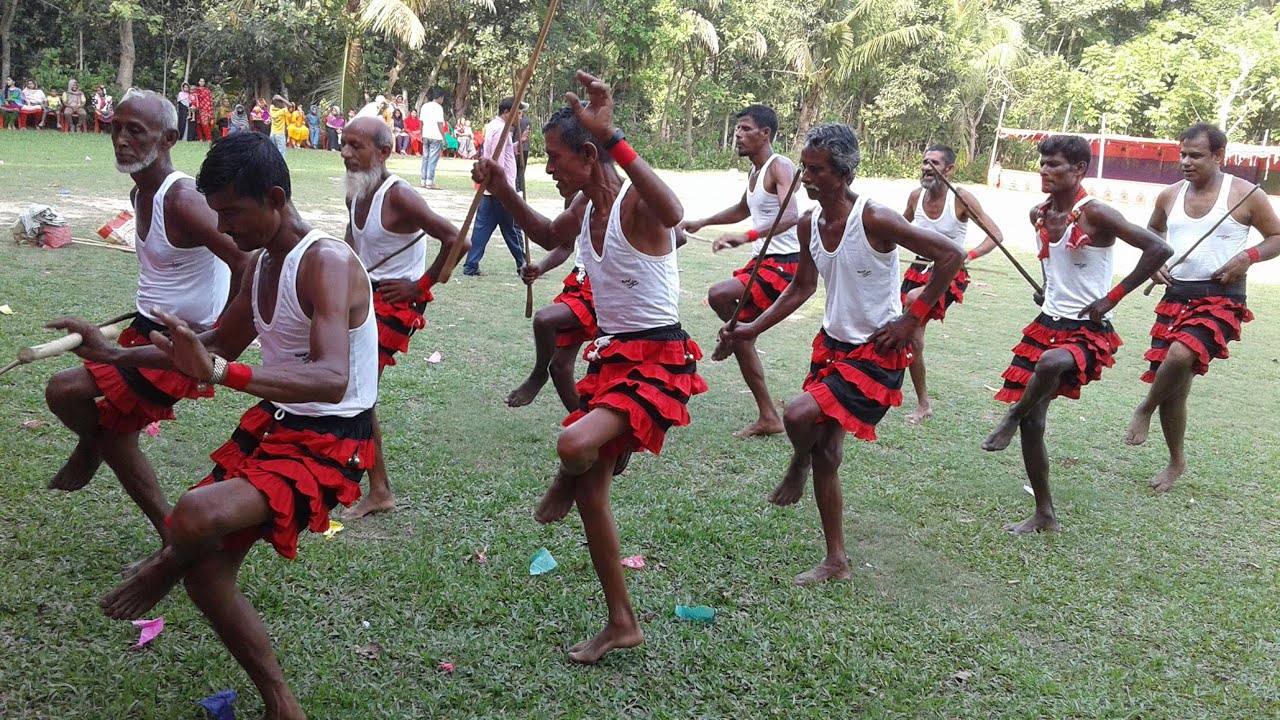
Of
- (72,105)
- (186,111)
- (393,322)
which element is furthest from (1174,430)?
(72,105)

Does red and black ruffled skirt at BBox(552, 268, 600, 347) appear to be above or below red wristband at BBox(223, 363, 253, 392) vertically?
below

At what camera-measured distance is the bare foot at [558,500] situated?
394 cm

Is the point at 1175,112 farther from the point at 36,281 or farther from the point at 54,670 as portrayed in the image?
the point at 54,670

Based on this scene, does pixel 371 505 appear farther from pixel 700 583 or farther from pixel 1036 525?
pixel 1036 525

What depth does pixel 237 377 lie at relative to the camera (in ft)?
8.61

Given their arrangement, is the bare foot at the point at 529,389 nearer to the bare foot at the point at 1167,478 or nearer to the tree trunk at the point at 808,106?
the bare foot at the point at 1167,478

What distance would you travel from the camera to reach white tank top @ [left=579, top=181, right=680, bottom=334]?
3877 millimetres

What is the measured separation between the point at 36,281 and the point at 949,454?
798cm

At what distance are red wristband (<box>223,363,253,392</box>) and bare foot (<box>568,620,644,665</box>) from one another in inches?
67.7

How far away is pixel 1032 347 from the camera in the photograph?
5508 mm

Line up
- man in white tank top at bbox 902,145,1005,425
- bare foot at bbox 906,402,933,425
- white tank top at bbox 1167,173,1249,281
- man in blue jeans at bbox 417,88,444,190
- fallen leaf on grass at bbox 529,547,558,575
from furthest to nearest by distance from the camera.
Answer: man in blue jeans at bbox 417,88,444,190 < man in white tank top at bbox 902,145,1005,425 < bare foot at bbox 906,402,933,425 < white tank top at bbox 1167,173,1249,281 < fallen leaf on grass at bbox 529,547,558,575

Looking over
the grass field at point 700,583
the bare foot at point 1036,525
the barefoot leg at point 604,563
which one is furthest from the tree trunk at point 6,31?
the bare foot at point 1036,525

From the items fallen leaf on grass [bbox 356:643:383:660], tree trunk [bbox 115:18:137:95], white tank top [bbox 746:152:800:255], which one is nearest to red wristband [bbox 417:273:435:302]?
fallen leaf on grass [bbox 356:643:383:660]

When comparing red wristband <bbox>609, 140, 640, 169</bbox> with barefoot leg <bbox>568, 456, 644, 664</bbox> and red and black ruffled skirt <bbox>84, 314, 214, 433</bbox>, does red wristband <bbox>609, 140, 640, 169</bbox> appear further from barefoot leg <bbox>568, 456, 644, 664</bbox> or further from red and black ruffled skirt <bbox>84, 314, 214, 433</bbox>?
red and black ruffled skirt <bbox>84, 314, 214, 433</bbox>
